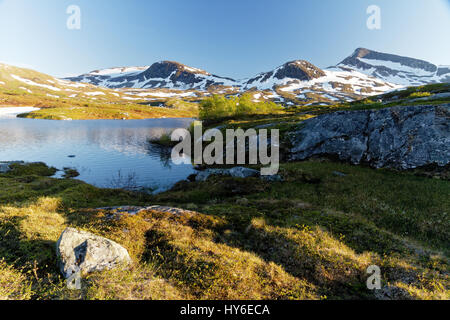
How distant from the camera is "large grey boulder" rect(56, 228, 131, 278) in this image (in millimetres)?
7564

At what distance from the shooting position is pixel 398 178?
19422 mm

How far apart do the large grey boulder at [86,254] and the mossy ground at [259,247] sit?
502 mm

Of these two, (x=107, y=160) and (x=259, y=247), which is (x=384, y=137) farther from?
(x=107, y=160)

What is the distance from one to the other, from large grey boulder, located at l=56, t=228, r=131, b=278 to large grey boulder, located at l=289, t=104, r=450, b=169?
27049mm

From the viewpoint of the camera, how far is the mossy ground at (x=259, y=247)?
23.2 feet

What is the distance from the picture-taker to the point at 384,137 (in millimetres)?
23609

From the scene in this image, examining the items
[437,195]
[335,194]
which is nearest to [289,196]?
[335,194]

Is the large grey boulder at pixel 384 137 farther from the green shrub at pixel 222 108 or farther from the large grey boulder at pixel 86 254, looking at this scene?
the green shrub at pixel 222 108

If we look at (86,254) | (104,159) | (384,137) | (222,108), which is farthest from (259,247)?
(222,108)

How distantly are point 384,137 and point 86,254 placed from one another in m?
30.4

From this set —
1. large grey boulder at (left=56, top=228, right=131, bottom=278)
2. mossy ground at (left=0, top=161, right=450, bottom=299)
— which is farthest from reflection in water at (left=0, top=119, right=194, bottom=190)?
large grey boulder at (left=56, top=228, right=131, bottom=278)

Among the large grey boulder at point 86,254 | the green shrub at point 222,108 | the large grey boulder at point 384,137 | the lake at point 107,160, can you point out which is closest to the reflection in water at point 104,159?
the lake at point 107,160
